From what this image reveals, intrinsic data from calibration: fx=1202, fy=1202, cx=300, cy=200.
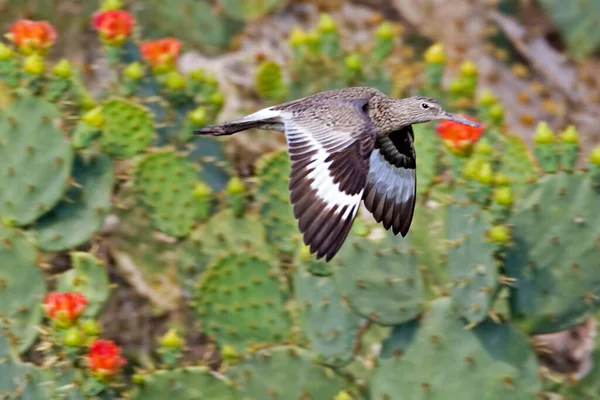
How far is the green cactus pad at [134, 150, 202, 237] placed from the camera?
5.37 meters

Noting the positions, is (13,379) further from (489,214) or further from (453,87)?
(453,87)

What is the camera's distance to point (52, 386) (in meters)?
4.34

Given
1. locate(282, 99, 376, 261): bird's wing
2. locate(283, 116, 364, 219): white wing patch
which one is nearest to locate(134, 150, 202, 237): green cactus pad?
locate(282, 99, 376, 261): bird's wing

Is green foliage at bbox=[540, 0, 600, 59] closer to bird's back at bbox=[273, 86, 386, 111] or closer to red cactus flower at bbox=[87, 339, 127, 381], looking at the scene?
bird's back at bbox=[273, 86, 386, 111]

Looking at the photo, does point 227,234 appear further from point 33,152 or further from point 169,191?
point 33,152

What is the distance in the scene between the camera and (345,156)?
419cm

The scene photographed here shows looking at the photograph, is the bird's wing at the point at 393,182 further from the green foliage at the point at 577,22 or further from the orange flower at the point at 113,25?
the green foliage at the point at 577,22

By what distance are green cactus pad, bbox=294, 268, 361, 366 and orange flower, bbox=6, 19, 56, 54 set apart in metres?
1.49

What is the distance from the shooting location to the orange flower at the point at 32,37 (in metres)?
5.00

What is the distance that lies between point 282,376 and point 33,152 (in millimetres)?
1359

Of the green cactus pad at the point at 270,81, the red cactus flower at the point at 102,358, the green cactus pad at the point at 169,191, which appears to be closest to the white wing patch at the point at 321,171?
the red cactus flower at the point at 102,358

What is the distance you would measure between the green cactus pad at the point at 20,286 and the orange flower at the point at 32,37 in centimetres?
77

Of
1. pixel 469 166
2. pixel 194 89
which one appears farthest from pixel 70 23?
pixel 469 166

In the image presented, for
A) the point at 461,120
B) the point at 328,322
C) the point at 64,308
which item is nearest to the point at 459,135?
the point at 461,120
